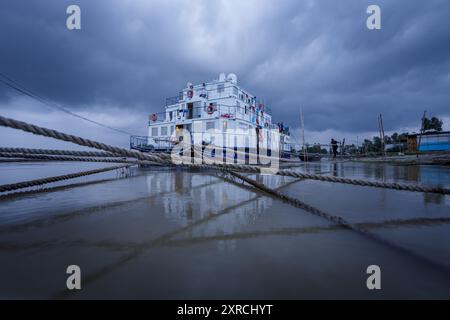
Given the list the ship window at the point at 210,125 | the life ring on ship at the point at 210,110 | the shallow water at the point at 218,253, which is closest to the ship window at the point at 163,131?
the ship window at the point at 210,125

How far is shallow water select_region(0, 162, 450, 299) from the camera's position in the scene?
1.26 m

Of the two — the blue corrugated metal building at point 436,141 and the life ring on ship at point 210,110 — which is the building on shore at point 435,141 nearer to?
the blue corrugated metal building at point 436,141

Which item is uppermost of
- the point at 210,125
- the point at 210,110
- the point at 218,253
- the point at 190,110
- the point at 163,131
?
the point at 190,110

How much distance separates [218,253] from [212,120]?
15.4 m

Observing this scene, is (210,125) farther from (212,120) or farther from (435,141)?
(435,141)

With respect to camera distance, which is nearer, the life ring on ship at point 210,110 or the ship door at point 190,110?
the life ring on ship at point 210,110

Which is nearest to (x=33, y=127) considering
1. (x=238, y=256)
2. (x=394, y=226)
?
(x=238, y=256)

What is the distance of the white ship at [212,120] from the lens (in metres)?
15.7

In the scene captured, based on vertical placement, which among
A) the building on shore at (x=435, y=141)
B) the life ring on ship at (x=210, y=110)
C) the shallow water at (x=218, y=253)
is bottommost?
the shallow water at (x=218, y=253)

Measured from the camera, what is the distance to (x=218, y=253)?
1.69 m

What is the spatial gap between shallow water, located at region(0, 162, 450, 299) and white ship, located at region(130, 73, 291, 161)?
12337mm

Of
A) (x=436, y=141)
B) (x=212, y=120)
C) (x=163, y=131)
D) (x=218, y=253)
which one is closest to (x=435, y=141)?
(x=436, y=141)

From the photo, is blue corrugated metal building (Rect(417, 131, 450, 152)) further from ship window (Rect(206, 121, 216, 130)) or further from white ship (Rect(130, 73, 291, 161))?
ship window (Rect(206, 121, 216, 130))

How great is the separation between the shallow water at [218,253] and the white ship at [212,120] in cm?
1234
